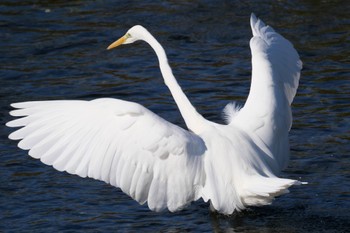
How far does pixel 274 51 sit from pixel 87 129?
7.57 ft

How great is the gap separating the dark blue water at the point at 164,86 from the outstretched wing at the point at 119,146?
0.65m

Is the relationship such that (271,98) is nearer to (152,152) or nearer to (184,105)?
(184,105)

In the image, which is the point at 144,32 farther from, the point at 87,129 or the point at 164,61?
the point at 87,129

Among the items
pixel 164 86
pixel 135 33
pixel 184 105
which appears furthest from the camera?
pixel 164 86

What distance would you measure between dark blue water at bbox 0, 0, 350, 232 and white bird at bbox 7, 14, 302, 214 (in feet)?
1.76

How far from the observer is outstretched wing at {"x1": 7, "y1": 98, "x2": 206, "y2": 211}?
22.7 ft

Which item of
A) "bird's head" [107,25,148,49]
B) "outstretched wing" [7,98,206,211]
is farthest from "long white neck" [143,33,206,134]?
"outstretched wing" [7,98,206,211]

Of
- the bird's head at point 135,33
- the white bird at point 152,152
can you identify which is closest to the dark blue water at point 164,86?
the white bird at point 152,152

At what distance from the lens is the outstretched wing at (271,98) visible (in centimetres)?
784

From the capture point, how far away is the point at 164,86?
36.9 feet

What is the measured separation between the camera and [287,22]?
13.3m

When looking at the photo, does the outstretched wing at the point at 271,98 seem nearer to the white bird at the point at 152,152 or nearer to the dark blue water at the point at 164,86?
the white bird at the point at 152,152

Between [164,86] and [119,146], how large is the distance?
4.32 m

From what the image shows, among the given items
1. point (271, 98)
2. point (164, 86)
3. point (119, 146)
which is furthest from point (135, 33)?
point (164, 86)
